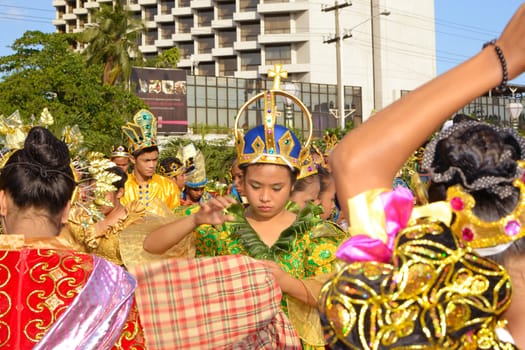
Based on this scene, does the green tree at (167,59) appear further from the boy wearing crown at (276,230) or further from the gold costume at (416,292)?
the gold costume at (416,292)

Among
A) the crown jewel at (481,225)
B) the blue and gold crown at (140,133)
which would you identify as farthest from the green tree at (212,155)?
the crown jewel at (481,225)

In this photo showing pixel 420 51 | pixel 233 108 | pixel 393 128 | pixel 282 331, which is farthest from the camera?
pixel 420 51

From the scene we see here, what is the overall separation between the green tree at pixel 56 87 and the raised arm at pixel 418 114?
103 ft

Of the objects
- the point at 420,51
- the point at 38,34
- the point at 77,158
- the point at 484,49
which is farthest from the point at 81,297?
the point at 420,51

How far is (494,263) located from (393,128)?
354 mm

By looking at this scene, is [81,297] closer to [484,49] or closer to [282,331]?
[282,331]

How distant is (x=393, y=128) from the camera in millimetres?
1604

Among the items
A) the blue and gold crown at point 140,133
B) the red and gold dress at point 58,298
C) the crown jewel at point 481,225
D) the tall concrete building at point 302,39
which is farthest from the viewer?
the tall concrete building at point 302,39

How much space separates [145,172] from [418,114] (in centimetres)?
833

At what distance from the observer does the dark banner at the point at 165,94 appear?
2200 inches

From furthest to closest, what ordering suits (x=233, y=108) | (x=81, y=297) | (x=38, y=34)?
(x=233, y=108) → (x=38, y=34) → (x=81, y=297)

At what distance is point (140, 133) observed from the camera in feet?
33.5

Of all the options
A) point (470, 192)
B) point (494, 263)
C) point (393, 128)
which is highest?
point (393, 128)

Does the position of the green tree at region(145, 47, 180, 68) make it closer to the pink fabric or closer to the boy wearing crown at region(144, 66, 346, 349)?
the boy wearing crown at region(144, 66, 346, 349)
